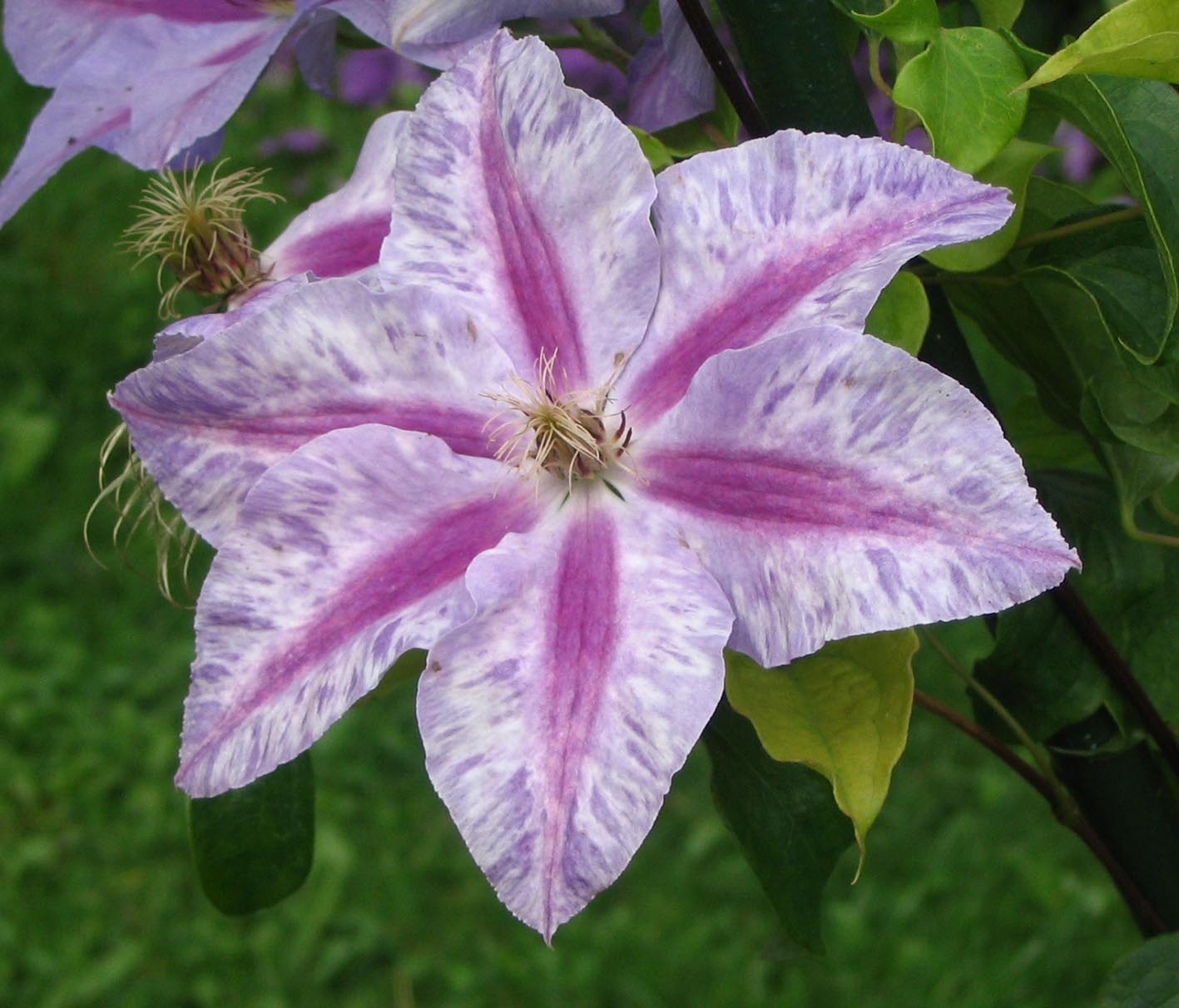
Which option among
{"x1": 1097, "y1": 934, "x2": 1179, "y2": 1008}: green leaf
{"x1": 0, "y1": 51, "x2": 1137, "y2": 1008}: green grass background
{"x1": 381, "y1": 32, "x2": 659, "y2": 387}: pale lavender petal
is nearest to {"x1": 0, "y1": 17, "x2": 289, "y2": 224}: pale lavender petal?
{"x1": 381, "y1": 32, "x2": 659, "y2": 387}: pale lavender petal

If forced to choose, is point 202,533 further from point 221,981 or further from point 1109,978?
point 221,981

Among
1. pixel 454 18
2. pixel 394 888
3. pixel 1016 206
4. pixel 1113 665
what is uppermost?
pixel 454 18

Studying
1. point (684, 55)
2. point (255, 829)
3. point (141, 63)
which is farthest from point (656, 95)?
point (255, 829)

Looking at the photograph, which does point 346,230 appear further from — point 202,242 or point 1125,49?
point 1125,49

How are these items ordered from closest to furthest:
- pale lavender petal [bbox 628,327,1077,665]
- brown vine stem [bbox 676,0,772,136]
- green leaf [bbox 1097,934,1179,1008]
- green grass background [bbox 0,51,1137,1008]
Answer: pale lavender petal [bbox 628,327,1077,665], brown vine stem [bbox 676,0,772,136], green leaf [bbox 1097,934,1179,1008], green grass background [bbox 0,51,1137,1008]

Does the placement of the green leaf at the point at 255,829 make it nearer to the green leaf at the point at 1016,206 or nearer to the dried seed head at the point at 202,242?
the dried seed head at the point at 202,242

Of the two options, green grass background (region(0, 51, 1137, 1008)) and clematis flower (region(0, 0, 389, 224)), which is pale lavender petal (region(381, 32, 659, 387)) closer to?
clematis flower (region(0, 0, 389, 224))

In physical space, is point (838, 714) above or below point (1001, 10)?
below
